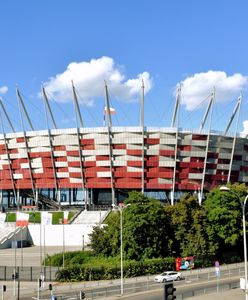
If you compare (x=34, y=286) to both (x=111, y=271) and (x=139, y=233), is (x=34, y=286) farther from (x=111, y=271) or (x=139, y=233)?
(x=139, y=233)

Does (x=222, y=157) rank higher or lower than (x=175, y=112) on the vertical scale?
lower

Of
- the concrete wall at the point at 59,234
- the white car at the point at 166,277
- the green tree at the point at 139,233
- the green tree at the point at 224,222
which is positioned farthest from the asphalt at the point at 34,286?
the green tree at the point at 224,222

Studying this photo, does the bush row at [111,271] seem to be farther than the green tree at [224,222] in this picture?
No

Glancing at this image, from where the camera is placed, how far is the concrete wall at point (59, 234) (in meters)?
104

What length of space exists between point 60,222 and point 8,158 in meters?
34.3

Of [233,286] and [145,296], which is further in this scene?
[233,286]

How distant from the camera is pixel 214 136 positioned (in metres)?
128

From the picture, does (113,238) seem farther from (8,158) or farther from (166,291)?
(8,158)

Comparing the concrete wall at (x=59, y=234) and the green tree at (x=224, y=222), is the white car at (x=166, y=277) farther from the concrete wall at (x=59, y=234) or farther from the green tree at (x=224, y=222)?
the concrete wall at (x=59, y=234)

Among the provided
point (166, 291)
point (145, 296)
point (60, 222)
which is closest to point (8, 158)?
point (60, 222)

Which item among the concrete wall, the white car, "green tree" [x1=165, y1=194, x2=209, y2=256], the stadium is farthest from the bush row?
the stadium

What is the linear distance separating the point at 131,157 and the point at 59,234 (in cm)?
3259

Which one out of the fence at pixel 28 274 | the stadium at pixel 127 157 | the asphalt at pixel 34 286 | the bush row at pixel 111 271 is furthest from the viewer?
the stadium at pixel 127 157

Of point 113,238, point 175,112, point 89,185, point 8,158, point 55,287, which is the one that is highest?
point 175,112
